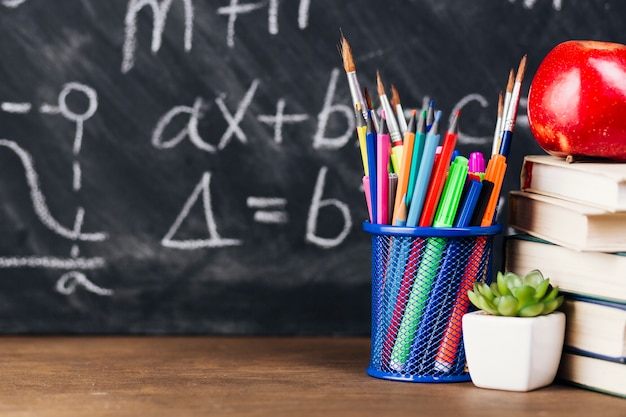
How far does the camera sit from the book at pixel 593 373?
34.1 inches

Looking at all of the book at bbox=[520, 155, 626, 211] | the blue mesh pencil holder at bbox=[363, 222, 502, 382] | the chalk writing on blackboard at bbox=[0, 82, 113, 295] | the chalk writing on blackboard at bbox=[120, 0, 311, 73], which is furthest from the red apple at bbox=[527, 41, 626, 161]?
the chalk writing on blackboard at bbox=[0, 82, 113, 295]

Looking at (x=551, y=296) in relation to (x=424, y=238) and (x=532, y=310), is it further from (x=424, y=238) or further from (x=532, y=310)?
(x=424, y=238)

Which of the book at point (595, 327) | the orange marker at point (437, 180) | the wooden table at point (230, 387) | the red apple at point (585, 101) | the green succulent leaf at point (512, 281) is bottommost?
the wooden table at point (230, 387)

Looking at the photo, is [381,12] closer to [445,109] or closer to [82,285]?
[445,109]

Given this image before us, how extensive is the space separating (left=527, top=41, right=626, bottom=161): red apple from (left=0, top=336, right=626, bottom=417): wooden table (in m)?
0.26

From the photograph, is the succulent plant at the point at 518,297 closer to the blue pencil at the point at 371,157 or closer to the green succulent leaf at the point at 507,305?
the green succulent leaf at the point at 507,305

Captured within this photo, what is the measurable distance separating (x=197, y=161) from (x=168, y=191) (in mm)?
57

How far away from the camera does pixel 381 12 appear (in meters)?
1.21

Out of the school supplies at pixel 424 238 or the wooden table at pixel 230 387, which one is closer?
the wooden table at pixel 230 387

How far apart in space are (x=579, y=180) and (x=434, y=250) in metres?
0.16

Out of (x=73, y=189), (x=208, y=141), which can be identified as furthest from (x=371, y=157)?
(x=73, y=189)

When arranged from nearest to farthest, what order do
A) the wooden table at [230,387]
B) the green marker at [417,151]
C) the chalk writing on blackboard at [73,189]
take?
the wooden table at [230,387] < the green marker at [417,151] < the chalk writing on blackboard at [73,189]

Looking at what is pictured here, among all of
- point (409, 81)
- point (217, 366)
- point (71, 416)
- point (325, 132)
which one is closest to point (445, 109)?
point (409, 81)

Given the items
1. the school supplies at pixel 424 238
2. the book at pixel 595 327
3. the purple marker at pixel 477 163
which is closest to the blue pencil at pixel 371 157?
the school supplies at pixel 424 238
